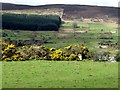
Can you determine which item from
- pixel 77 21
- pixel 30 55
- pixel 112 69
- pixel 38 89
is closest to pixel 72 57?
pixel 30 55

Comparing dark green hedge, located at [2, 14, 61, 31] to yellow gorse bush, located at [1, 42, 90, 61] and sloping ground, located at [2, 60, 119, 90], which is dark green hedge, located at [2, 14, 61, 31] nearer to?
yellow gorse bush, located at [1, 42, 90, 61]

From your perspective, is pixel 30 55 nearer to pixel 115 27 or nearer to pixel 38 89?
pixel 38 89

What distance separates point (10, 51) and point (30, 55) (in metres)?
2.36

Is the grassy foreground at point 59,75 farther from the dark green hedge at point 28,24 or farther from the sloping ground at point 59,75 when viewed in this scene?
the dark green hedge at point 28,24

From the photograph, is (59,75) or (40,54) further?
(40,54)

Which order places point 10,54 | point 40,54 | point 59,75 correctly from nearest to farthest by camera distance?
point 59,75
point 10,54
point 40,54

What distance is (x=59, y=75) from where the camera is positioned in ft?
73.6

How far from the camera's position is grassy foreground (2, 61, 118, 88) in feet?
64.0

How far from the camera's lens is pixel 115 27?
17662 centimetres

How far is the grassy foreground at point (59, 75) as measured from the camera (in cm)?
1952

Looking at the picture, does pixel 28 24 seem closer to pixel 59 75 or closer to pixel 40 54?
pixel 40 54

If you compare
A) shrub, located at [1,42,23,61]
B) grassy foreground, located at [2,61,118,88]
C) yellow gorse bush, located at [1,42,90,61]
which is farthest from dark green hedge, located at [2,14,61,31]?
grassy foreground, located at [2,61,118,88]

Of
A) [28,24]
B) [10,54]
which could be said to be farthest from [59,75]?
[28,24]

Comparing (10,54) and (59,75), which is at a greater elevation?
(59,75)
